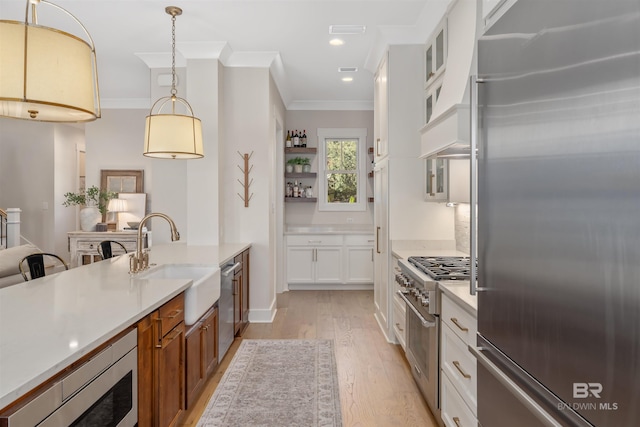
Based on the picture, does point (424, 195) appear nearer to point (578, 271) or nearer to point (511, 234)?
point (511, 234)

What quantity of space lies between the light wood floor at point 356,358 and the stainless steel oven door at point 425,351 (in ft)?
0.55

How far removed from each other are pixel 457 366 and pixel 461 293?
0.35 m

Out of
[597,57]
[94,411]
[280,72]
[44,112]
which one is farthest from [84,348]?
[280,72]

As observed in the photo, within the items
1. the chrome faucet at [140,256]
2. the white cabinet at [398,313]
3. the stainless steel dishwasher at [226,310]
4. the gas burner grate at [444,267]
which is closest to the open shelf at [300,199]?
the stainless steel dishwasher at [226,310]

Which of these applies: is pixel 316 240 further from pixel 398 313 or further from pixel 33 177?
pixel 33 177

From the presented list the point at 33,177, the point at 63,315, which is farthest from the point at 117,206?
the point at 63,315

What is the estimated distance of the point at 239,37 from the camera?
3.76m

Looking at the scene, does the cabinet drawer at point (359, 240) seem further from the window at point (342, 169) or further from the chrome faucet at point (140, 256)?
the chrome faucet at point (140, 256)

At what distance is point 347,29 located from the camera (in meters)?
3.56

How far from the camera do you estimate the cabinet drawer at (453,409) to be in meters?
1.77

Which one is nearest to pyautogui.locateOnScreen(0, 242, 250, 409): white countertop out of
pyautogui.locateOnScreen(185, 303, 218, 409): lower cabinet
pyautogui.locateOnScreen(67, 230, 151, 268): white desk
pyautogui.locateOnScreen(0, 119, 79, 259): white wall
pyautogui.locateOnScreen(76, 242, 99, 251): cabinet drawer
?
pyautogui.locateOnScreen(185, 303, 218, 409): lower cabinet

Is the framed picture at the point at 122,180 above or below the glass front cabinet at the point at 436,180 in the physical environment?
above

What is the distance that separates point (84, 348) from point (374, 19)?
323 cm

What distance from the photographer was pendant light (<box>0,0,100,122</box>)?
134 cm
